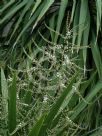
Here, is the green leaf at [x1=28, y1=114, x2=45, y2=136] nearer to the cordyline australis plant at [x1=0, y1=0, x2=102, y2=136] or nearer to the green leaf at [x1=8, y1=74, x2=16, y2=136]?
the cordyline australis plant at [x1=0, y1=0, x2=102, y2=136]

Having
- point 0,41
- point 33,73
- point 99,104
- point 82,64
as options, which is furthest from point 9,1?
point 33,73

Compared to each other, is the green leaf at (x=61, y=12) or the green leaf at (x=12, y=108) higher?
the green leaf at (x=61, y=12)

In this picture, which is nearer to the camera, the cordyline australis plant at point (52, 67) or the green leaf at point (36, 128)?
the green leaf at point (36, 128)

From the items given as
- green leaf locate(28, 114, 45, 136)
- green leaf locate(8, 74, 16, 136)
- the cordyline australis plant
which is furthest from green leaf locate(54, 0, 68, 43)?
green leaf locate(28, 114, 45, 136)

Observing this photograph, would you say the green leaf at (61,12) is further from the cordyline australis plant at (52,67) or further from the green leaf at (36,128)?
the green leaf at (36,128)

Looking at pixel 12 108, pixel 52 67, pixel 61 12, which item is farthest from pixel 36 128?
pixel 61 12

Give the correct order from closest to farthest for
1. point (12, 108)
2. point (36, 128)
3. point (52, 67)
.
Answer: point (36, 128) → point (12, 108) → point (52, 67)

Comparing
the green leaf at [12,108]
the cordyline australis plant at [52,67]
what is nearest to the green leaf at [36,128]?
the cordyline australis plant at [52,67]

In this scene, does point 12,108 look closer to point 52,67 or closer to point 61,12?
point 52,67

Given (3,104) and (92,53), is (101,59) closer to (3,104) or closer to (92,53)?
(92,53)
